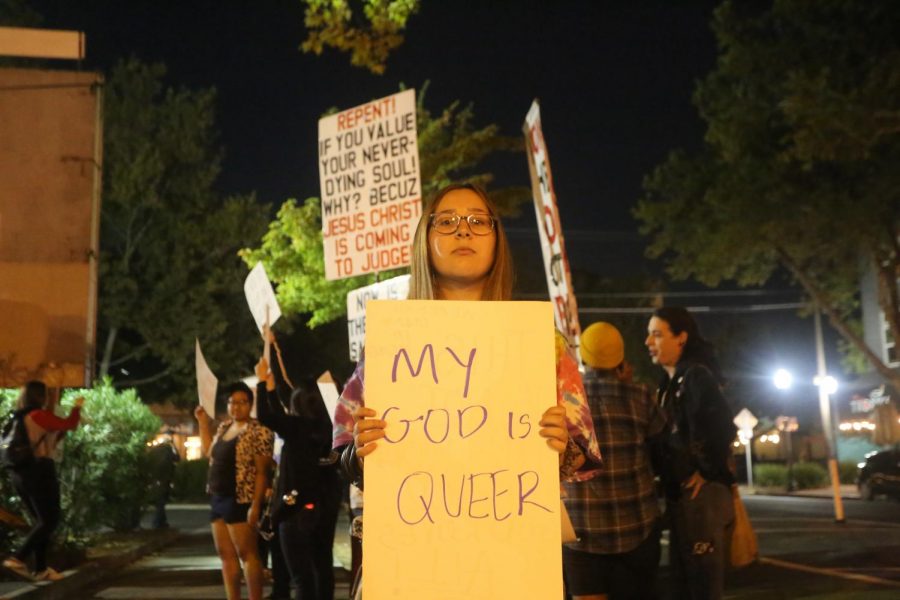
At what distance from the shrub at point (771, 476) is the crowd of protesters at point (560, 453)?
31807mm

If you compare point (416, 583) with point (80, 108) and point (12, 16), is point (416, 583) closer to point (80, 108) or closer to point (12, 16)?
point (80, 108)

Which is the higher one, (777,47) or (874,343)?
(777,47)

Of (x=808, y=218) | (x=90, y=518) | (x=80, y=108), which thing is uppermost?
(x=808, y=218)

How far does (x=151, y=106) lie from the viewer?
94.3ft

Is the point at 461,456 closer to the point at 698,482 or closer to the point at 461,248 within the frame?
the point at 461,248

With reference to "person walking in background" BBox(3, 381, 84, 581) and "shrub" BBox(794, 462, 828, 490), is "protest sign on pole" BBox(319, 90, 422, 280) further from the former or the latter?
"shrub" BBox(794, 462, 828, 490)

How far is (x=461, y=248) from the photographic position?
3230mm

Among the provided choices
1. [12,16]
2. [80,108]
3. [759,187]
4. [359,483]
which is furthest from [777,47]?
[359,483]

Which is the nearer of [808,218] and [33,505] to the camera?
[33,505]

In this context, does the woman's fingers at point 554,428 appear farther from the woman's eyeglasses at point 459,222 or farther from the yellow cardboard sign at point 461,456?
the woman's eyeglasses at point 459,222

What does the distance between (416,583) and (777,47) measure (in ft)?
88.1

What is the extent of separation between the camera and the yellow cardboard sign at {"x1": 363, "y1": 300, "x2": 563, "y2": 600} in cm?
273

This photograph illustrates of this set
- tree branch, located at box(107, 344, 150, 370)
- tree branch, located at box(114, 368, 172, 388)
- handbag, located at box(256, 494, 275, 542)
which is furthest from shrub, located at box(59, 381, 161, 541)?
tree branch, located at box(114, 368, 172, 388)

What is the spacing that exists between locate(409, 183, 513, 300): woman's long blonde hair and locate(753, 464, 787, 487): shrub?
124 feet
